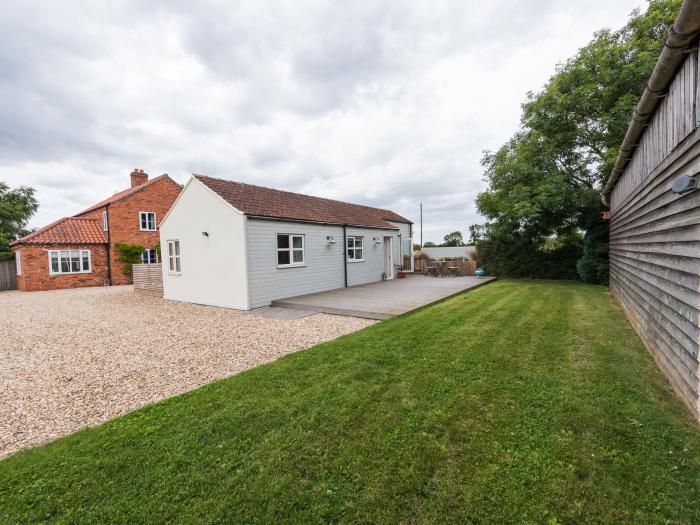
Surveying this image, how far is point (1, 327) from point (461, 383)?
1139cm

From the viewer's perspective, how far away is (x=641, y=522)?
5.92ft

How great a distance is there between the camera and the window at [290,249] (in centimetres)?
1096

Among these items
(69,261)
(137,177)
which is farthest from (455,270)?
(137,177)

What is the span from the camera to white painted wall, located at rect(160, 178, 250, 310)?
32.0 ft

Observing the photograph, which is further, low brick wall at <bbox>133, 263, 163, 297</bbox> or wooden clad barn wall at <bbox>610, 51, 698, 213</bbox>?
low brick wall at <bbox>133, 263, 163, 297</bbox>

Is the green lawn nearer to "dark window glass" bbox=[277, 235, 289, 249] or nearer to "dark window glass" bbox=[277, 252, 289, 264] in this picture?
"dark window glass" bbox=[277, 252, 289, 264]

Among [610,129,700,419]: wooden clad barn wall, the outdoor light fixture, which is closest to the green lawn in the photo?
[610,129,700,419]: wooden clad barn wall

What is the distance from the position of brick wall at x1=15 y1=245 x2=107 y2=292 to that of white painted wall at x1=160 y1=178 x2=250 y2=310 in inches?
413

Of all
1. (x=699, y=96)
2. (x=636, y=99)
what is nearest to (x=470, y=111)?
(x=636, y=99)

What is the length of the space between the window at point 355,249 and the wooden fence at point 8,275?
19.7m

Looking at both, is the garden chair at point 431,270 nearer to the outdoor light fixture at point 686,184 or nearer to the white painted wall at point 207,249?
the white painted wall at point 207,249

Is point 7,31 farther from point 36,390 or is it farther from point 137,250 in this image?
point 137,250

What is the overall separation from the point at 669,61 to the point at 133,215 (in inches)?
948

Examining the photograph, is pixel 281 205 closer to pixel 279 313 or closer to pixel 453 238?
pixel 279 313
